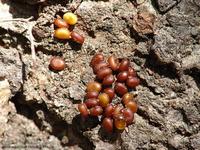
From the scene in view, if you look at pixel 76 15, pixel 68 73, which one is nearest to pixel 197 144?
pixel 68 73

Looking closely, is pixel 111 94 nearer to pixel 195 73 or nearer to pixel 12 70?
pixel 195 73

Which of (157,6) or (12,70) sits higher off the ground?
(157,6)

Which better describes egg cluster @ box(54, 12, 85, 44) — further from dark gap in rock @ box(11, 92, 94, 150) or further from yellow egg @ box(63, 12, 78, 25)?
dark gap in rock @ box(11, 92, 94, 150)

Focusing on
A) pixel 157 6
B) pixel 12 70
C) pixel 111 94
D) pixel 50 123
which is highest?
pixel 157 6

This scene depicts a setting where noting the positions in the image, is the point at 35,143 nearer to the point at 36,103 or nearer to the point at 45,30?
the point at 36,103

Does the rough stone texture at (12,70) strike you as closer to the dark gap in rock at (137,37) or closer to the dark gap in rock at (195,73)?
the dark gap in rock at (137,37)

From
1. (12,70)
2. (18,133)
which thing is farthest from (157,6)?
(18,133)
